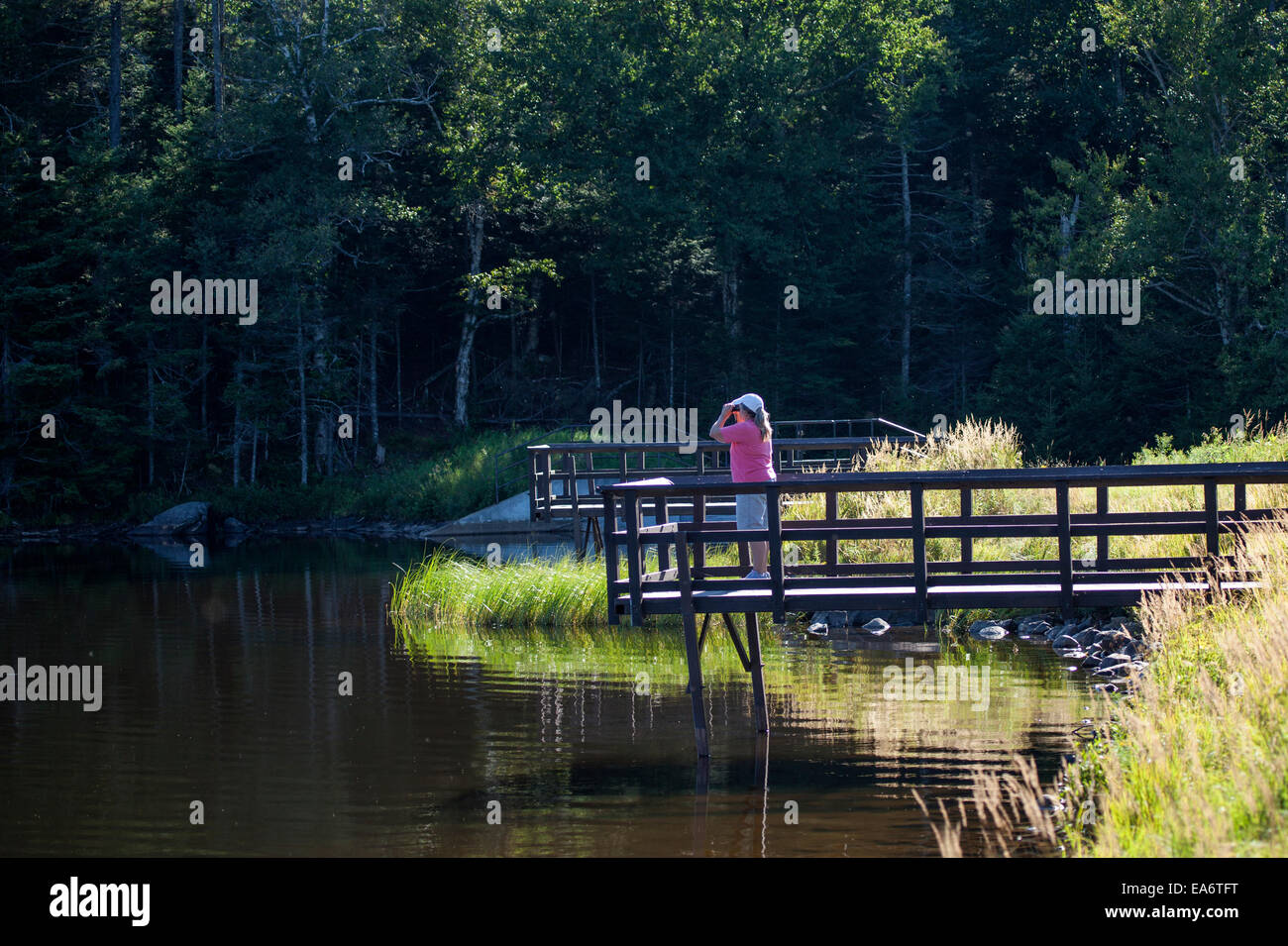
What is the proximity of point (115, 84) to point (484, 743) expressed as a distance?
1432 inches

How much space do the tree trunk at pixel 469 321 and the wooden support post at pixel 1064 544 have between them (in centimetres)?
3216

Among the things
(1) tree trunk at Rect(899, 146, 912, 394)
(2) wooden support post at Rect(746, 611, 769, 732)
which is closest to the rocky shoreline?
(2) wooden support post at Rect(746, 611, 769, 732)

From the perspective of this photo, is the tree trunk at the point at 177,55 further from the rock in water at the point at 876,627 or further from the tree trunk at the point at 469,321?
the rock in water at the point at 876,627

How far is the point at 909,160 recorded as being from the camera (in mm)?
46438

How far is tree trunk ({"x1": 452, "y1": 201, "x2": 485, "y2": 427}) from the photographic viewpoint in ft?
140

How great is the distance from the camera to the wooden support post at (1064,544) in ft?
37.4

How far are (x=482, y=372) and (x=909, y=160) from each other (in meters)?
15.7

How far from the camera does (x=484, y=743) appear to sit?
1241 centimetres
